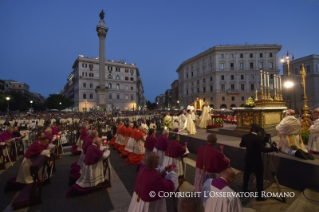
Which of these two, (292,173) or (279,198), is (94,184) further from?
(292,173)

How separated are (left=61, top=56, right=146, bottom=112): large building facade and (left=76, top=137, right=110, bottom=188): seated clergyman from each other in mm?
53351

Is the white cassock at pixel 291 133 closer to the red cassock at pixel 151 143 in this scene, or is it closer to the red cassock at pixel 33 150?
the red cassock at pixel 151 143

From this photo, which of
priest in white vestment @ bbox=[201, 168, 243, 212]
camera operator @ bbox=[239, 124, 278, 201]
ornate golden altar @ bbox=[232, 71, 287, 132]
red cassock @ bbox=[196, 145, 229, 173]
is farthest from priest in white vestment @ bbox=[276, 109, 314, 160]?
priest in white vestment @ bbox=[201, 168, 243, 212]

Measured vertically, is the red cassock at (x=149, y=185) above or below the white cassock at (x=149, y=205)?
above

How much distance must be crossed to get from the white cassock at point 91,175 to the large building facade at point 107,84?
53.3 metres

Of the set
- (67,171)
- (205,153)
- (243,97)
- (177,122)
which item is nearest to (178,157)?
(205,153)

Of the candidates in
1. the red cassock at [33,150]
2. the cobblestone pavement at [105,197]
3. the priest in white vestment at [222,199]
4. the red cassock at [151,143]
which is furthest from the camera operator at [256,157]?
the red cassock at [33,150]

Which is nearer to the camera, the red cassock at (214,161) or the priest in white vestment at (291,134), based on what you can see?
the red cassock at (214,161)

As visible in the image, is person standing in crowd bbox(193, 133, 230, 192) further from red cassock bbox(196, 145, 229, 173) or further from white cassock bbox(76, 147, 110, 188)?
white cassock bbox(76, 147, 110, 188)

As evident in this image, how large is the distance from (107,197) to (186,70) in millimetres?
59829

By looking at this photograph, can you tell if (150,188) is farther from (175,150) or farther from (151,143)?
(151,143)

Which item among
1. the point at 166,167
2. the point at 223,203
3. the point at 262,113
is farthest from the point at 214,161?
the point at 262,113

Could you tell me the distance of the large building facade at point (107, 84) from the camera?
5928 cm

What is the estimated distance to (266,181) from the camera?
493 cm
